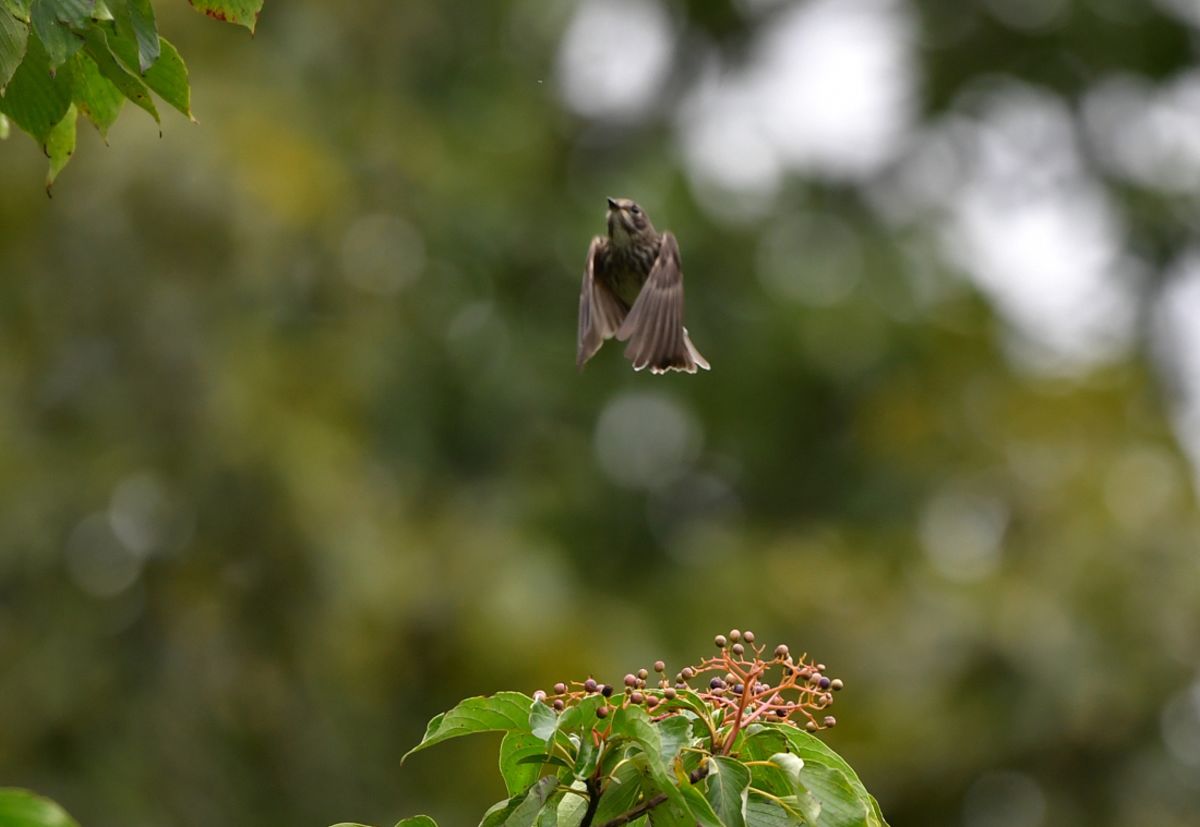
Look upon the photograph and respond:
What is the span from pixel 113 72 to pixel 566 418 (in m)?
12.4

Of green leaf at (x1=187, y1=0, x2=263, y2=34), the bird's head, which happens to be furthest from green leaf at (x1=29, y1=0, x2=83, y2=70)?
the bird's head

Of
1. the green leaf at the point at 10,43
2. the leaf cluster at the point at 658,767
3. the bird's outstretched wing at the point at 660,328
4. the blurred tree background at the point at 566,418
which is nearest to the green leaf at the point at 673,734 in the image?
the leaf cluster at the point at 658,767

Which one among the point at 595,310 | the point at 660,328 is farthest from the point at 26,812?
the point at 595,310

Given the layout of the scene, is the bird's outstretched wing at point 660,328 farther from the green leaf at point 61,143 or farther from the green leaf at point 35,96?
the green leaf at point 35,96

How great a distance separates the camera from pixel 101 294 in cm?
1136

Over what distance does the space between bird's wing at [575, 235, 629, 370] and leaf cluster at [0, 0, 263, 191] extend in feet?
6.70

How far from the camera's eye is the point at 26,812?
1682 mm

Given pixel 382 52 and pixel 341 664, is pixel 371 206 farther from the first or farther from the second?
pixel 341 664

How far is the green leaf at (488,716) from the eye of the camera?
247cm

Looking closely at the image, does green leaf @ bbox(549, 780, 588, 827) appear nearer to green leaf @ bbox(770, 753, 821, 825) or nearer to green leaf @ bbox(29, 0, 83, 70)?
green leaf @ bbox(770, 753, 821, 825)

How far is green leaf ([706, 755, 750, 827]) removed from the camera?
2.26 m

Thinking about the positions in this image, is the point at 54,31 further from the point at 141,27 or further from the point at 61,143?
the point at 61,143

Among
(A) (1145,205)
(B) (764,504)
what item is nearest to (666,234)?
(B) (764,504)

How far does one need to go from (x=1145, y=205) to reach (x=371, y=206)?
7412 millimetres
